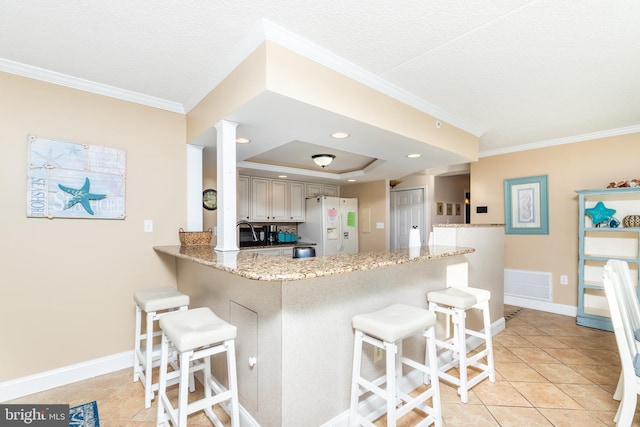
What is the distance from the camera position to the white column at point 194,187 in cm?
279

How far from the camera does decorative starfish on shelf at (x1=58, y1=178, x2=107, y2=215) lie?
7.28 ft

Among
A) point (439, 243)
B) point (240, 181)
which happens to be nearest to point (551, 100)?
point (439, 243)

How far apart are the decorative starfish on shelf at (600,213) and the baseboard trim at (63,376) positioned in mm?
4989

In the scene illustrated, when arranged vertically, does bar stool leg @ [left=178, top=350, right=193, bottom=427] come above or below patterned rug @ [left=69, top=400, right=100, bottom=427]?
above

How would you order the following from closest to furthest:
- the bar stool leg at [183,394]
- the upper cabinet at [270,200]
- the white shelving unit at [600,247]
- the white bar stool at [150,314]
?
the bar stool leg at [183,394], the white bar stool at [150,314], the white shelving unit at [600,247], the upper cabinet at [270,200]

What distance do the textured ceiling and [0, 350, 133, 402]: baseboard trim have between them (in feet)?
7.11

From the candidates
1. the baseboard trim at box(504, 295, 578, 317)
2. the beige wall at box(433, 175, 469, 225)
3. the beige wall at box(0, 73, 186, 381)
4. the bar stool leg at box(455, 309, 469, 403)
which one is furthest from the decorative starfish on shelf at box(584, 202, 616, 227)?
the beige wall at box(0, 73, 186, 381)

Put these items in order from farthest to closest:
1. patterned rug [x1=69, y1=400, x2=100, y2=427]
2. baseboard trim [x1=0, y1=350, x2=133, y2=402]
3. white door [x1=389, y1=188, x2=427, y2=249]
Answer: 1. white door [x1=389, y1=188, x2=427, y2=249]
2. baseboard trim [x1=0, y1=350, x2=133, y2=402]
3. patterned rug [x1=69, y1=400, x2=100, y2=427]

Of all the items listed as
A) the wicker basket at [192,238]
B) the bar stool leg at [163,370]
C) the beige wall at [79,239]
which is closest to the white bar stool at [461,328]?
the bar stool leg at [163,370]

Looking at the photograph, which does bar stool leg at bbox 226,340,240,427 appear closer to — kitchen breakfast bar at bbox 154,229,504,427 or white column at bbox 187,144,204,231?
kitchen breakfast bar at bbox 154,229,504,427

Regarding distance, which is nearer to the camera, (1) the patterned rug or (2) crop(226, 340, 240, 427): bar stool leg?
(2) crop(226, 340, 240, 427): bar stool leg

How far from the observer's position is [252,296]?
165cm

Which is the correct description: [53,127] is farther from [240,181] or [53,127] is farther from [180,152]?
[240,181]

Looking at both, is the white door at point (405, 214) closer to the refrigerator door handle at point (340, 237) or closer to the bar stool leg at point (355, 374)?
the refrigerator door handle at point (340, 237)
